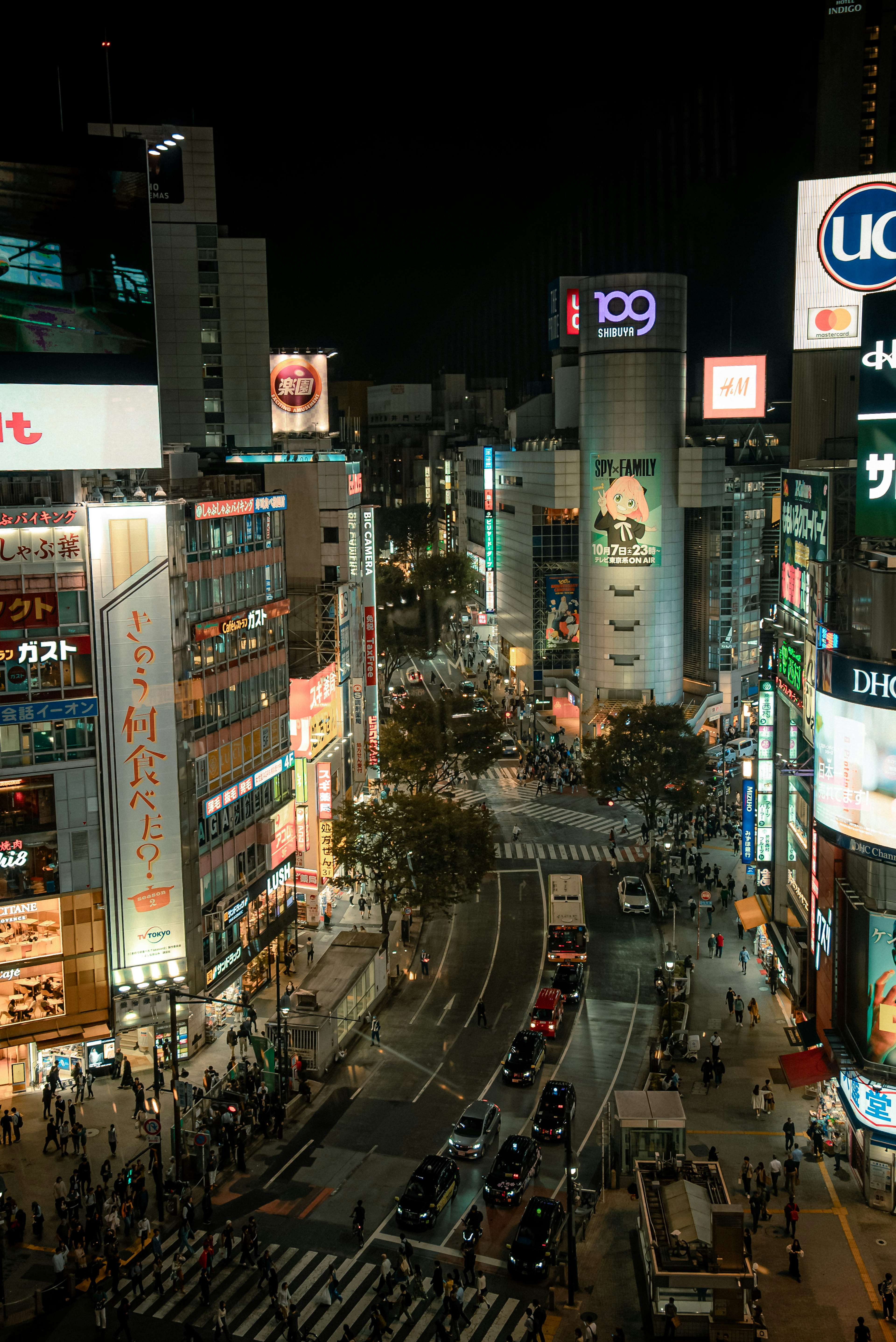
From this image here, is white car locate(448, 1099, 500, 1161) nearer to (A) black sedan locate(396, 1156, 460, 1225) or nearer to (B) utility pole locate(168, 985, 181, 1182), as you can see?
(A) black sedan locate(396, 1156, 460, 1225)

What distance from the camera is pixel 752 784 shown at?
165 ft

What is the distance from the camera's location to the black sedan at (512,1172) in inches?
1368

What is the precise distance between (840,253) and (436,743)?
39.4 metres

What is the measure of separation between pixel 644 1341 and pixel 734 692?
228ft

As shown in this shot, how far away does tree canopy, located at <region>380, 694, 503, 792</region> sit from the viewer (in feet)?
229

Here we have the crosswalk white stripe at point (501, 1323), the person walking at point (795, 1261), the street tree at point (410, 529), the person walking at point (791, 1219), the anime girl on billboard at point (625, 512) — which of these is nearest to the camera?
the crosswalk white stripe at point (501, 1323)

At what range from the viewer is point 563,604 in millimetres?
95062

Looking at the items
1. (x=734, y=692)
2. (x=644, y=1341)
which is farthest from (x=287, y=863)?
(x=734, y=692)

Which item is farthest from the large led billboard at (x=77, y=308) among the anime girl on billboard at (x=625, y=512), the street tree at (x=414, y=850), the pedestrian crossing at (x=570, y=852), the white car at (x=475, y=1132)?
the anime girl on billboard at (x=625, y=512)

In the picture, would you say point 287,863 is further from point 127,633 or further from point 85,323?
point 85,323

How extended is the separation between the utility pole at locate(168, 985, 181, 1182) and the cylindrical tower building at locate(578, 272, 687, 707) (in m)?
56.7

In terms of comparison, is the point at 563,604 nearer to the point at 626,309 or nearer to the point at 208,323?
the point at 626,309

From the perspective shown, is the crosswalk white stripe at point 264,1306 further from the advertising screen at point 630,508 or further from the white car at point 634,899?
the advertising screen at point 630,508

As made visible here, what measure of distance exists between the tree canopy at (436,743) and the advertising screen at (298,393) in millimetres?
20814
